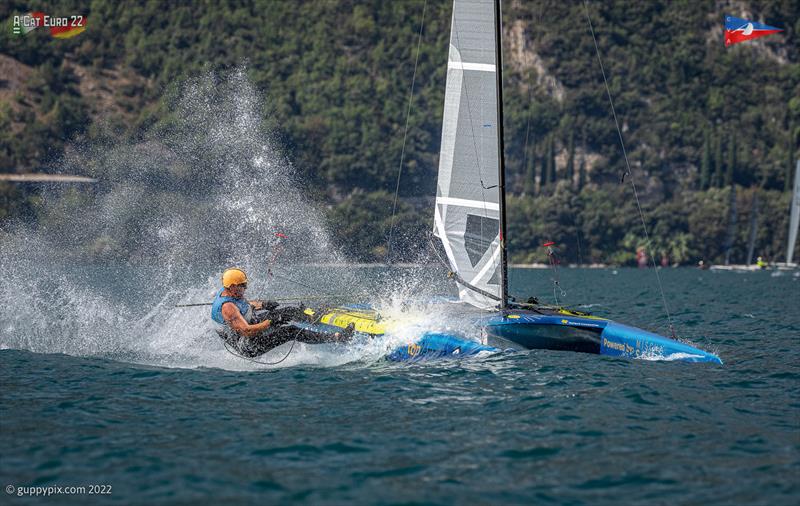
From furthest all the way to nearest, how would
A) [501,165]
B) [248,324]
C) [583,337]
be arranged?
[501,165] → [583,337] → [248,324]

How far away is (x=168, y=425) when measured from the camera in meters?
10.9

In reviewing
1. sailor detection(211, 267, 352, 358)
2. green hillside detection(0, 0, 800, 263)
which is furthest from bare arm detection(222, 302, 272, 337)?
green hillside detection(0, 0, 800, 263)

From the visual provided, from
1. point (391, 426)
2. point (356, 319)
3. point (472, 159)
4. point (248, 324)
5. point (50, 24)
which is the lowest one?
point (391, 426)

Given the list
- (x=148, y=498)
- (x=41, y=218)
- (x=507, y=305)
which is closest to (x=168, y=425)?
(x=148, y=498)

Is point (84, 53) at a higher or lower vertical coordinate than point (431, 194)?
higher

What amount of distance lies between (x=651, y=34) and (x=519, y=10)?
2361cm

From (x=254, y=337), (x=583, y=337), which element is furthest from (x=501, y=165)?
(x=254, y=337)

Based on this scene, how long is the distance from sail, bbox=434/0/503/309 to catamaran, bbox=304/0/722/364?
0.8 inches

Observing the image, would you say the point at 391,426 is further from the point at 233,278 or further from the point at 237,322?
the point at 233,278

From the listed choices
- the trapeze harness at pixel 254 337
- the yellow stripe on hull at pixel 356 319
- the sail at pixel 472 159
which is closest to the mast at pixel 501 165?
the sail at pixel 472 159

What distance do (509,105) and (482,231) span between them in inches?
5036

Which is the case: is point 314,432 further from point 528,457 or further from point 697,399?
point 697,399

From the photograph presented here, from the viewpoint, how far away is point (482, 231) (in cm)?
1842

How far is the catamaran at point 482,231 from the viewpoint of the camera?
16.1 metres
